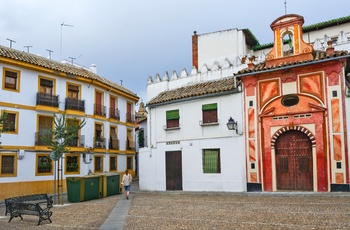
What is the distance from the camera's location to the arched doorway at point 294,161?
666 inches

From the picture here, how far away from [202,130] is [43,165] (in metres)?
9.86

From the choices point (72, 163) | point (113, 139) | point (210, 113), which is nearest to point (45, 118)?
point (72, 163)

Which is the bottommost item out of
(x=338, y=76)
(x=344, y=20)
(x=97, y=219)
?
(x=97, y=219)

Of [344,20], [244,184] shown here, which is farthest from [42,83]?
[344,20]

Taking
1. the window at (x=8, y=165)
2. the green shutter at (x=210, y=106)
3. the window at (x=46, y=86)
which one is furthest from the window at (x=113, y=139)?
the green shutter at (x=210, y=106)

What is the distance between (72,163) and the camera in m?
24.1

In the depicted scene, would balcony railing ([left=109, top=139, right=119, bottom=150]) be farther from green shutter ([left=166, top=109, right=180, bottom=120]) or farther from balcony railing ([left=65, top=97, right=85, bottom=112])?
green shutter ([left=166, top=109, right=180, bottom=120])

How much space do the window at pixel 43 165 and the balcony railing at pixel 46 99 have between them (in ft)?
10.4

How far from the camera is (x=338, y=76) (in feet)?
53.7

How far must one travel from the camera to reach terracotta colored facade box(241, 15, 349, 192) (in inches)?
641

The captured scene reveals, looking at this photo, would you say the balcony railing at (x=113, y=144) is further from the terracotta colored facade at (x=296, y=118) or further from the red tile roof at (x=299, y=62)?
the red tile roof at (x=299, y=62)

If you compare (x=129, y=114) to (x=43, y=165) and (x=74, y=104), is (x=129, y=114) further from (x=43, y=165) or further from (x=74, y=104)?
(x=43, y=165)

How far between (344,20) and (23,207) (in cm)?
2162

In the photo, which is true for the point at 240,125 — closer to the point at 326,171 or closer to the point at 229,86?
the point at 229,86
